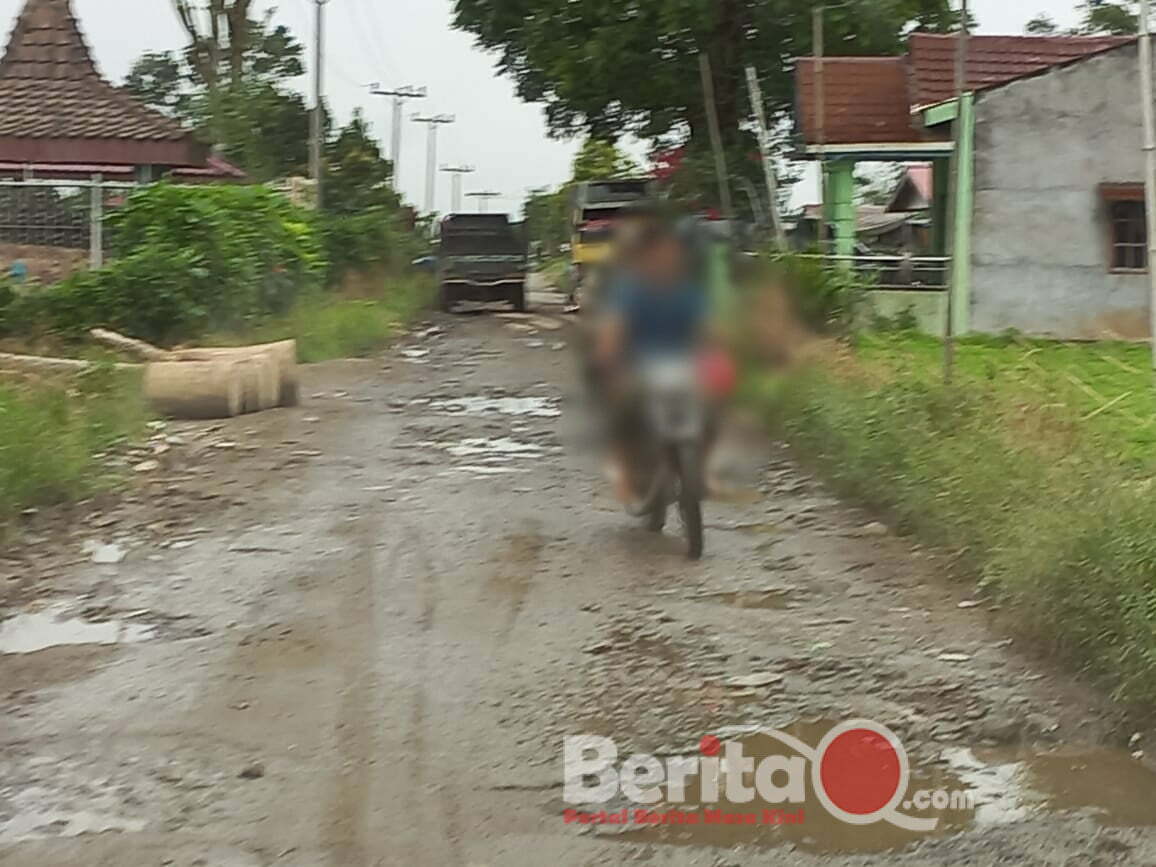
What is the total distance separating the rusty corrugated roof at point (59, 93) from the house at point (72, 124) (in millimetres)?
13

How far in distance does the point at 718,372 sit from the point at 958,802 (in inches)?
66.0

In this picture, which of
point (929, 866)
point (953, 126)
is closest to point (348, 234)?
point (953, 126)

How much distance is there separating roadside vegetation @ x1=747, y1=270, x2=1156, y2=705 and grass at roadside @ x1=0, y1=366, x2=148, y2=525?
14.0ft

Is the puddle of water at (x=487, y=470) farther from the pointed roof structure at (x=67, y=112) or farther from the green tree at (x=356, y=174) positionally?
the green tree at (x=356, y=174)

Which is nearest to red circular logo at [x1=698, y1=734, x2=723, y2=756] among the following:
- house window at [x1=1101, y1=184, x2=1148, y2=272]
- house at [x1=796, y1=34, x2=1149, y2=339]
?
house at [x1=796, y1=34, x2=1149, y2=339]

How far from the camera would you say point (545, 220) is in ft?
67.6

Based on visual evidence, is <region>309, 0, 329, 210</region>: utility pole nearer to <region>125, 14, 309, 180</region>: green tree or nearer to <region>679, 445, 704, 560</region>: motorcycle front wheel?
<region>125, 14, 309, 180</region>: green tree

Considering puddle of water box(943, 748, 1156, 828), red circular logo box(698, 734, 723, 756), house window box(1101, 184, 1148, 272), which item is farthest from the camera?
house window box(1101, 184, 1148, 272)

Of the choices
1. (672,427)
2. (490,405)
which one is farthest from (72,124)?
(672,427)

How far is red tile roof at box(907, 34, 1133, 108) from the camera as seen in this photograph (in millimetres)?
20797

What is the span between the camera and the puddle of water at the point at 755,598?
6.85 m

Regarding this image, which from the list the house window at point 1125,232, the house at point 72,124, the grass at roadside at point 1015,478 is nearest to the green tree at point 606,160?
the house at point 72,124

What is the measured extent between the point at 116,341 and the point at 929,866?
11555mm

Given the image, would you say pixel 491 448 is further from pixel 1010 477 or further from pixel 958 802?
pixel 958 802
